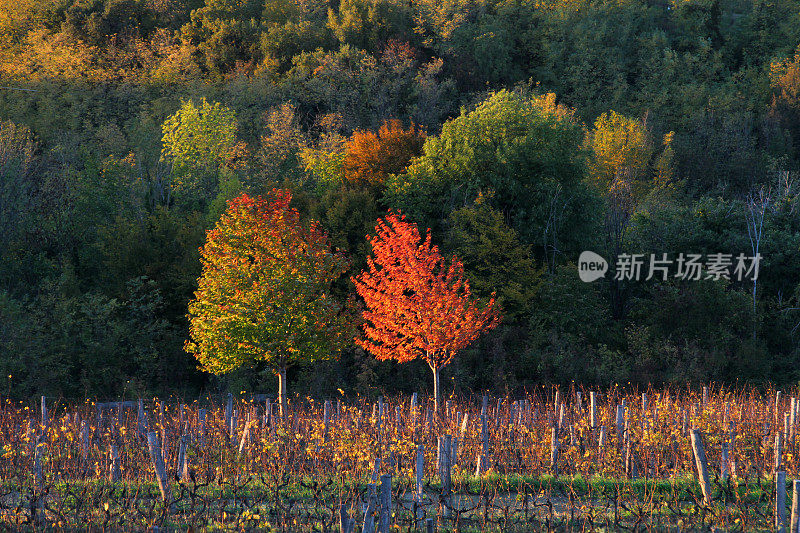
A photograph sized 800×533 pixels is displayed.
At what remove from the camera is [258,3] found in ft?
205

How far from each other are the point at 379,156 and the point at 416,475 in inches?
874

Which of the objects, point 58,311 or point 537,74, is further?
point 537,74

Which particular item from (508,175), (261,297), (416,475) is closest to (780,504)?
(416,475)

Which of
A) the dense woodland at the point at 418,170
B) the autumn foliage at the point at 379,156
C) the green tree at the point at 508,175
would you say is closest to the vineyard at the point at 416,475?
the dense woodland at the point at 418,170

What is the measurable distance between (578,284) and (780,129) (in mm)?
28469

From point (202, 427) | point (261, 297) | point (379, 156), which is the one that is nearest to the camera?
point (202, 427)

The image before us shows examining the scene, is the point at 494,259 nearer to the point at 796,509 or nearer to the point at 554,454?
the point at 554,454

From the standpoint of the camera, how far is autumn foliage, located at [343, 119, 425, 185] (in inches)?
1255

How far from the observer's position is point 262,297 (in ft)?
68.3

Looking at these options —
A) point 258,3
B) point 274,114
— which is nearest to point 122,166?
point 274,114

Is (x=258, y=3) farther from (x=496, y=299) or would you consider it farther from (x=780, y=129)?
(x=496, y=299)

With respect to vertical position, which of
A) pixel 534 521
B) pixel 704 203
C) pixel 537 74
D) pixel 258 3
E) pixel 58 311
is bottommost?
pixel 534 521

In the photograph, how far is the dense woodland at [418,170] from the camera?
2670cm

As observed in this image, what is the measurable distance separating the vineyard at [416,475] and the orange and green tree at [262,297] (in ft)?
12.0
